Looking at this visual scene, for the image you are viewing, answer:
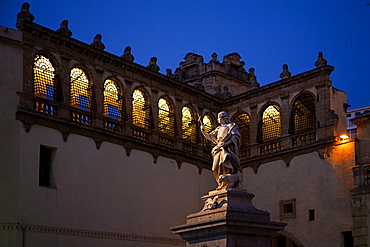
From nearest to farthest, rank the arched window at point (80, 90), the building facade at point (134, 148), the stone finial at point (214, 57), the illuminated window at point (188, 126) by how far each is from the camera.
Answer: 1. the building facade at point (134, 148)
2. the arched window at point (80, 90)
3. the illuminated window at point (188, 126)
4. the stone finial at point (214, 57)

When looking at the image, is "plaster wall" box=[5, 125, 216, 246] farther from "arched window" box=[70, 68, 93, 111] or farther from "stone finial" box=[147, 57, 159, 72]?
"stone finial" box=[147, 57, 159, 72]

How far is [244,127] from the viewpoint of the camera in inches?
1613

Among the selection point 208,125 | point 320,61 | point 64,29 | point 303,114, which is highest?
point 64,29

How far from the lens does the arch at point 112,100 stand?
116 ft

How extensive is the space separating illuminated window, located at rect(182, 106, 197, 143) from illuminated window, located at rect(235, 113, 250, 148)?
9.39ft

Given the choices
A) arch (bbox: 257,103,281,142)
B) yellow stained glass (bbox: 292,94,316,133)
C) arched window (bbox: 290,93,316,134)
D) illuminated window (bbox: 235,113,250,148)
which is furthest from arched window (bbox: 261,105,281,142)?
illuminated window (bbox: 235,113,250,148)

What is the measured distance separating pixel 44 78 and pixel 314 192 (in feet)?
47.2

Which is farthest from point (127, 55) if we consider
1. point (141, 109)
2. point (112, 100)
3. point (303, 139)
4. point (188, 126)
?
point (303, 139)

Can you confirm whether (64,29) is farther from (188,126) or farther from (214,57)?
(214,57)

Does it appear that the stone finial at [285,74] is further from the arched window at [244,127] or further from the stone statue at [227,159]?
the stone statue at [227,159]

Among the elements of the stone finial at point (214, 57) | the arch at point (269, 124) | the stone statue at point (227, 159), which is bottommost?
the stone statue at point (227, 159)

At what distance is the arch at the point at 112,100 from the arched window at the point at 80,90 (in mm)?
A: 1084

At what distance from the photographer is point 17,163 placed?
1184 inches

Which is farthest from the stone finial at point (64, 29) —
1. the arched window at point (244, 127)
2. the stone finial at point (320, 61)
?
the stone finial at point (320, 61)
